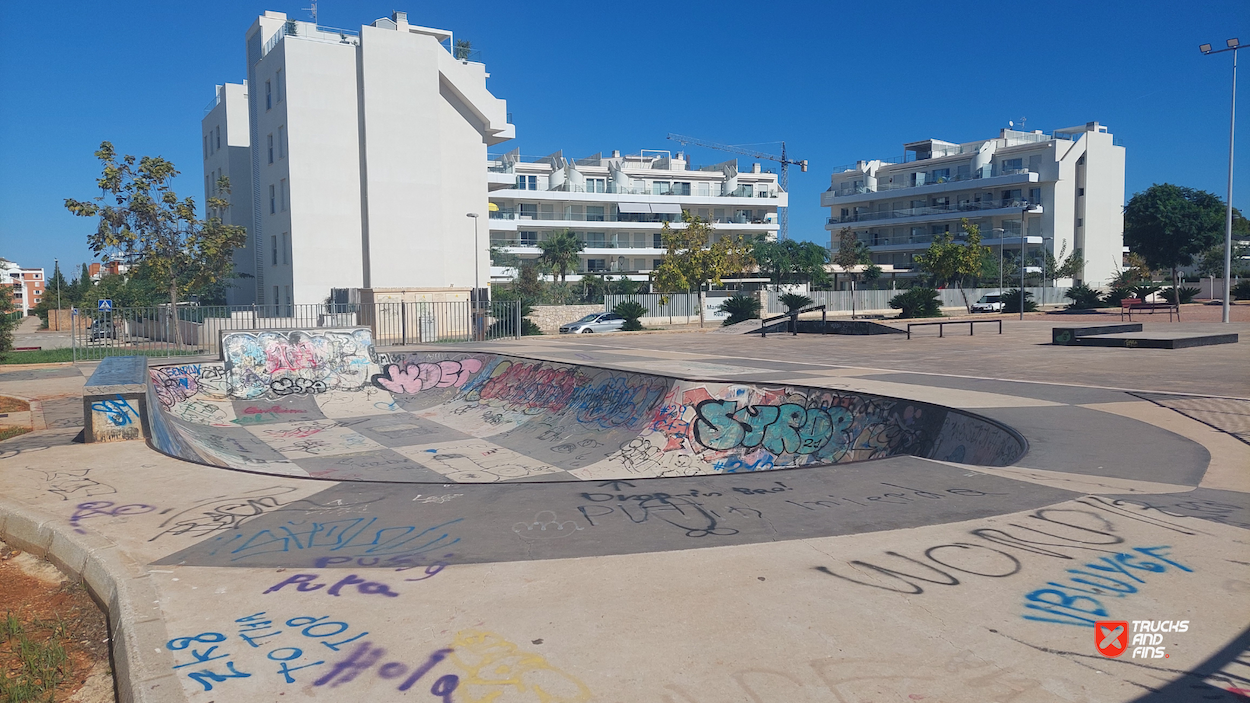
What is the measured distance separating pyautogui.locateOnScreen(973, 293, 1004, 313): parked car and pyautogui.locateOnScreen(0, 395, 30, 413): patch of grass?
5351 cm

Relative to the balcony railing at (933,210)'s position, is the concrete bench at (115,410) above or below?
below

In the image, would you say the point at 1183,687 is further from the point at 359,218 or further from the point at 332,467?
the point at 359,218

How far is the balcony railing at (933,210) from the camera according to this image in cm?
7427

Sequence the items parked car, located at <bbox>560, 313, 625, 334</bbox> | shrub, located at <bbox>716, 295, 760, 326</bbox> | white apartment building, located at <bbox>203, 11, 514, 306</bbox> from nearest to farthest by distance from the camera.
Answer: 1. white apartment building, located at <bbox>203, 11, 514, 306</bbox>
2. parked car, located at <bbox>560, 313, 625, 334</bbox>
3. shrub, located at <bbox>716, 295, 760, 326</bbox>

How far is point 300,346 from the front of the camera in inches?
750

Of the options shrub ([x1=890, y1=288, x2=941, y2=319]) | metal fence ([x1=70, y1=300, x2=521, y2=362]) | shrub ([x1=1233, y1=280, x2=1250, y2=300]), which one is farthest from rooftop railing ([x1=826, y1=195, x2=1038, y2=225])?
metal fence ([x1=70, y1=300, x2=521, y2=362])

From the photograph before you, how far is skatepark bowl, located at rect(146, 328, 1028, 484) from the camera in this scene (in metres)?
11.3

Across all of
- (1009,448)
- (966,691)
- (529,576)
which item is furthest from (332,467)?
(966,691)

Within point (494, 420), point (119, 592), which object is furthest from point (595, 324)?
point (119, 592)

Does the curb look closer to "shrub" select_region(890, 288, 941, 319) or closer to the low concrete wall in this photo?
the low concrete wall

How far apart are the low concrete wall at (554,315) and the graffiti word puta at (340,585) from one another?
1308 inches

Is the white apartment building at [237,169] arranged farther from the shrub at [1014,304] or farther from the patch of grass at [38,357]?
the shrub at [1014,304]

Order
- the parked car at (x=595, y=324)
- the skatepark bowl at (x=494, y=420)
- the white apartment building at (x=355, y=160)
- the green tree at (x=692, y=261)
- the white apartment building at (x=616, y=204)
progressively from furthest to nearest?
the white apartment building at (x=616, y=204)
the green tree at (x=692, y=261)
the parked car at (x=595, y=324)
the white apartment building at (x=355, y=160)
the skatepark bowl at (x=494, y=420)

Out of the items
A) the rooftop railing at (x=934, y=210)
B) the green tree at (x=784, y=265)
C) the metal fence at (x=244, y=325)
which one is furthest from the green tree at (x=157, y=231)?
the rooftop railing at (x=934, y=210)
